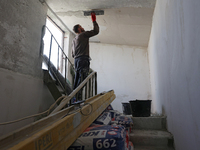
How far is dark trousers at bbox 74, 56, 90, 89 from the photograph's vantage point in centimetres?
249

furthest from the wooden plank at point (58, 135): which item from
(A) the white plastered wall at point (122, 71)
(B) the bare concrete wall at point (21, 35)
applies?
(A) the white plastered wall at point (122, 71)

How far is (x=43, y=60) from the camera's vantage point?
2.43m

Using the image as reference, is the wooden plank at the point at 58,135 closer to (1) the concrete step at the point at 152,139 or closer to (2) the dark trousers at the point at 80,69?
(1) the concrete step at the point at 152,139

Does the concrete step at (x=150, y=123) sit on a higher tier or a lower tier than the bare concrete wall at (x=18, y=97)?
lower

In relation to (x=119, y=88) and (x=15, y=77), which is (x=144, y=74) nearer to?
(x=119, y=88)

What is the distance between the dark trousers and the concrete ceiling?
42.7 inches

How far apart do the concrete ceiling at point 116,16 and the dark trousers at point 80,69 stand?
1085mm

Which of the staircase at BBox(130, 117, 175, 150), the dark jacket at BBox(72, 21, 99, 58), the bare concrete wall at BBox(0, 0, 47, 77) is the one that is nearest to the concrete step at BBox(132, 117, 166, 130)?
the staircase at BBox(130, 117, 175, 150)

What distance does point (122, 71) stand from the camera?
4453 mm

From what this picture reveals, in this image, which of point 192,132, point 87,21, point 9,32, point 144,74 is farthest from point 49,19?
point 192,132

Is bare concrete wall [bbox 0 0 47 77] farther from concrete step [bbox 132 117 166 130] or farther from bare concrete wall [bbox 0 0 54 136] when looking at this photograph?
concrete step [bbox 132 117 166 130]

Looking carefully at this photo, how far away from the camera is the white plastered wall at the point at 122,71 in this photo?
4.25m

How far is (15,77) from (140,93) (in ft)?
11.1

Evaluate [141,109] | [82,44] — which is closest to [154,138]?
[141,109]
